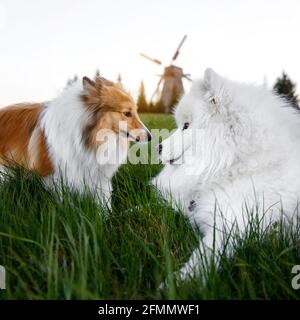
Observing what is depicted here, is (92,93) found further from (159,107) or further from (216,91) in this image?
(159,107)

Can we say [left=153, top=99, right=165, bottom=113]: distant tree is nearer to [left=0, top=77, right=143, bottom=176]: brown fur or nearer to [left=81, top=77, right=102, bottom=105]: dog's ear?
[left=0, top=77, right=143, bottom=176]: brown fur

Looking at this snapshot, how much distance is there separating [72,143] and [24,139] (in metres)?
0.66

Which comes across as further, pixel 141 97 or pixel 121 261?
pixel 141 97

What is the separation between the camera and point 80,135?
489 cm

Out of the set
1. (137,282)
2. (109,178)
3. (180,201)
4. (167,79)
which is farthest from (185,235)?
(167,79)

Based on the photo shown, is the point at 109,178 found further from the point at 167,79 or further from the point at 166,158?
the point at 167,79

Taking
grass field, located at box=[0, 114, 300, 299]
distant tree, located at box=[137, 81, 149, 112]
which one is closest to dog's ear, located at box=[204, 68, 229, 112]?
grass field, located at box=[0, 114, 300, 299]

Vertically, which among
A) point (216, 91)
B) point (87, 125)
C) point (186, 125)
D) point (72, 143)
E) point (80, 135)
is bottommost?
point (186, 125)

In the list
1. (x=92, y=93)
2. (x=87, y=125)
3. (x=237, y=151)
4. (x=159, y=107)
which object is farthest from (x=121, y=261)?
(x=159, y=107)

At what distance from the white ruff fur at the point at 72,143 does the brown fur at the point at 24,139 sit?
0.13 m

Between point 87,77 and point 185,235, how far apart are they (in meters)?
2.37

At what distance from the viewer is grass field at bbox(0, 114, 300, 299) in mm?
2219

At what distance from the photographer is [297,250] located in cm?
262

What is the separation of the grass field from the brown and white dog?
4.62ft
